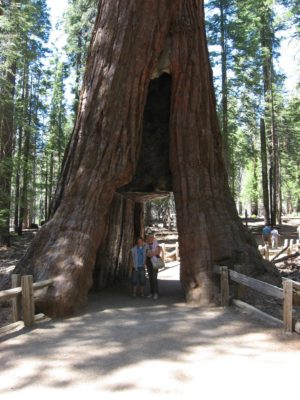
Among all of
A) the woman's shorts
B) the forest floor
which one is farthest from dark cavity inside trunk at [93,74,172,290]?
the forest floor

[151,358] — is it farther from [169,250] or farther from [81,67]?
[81,67]

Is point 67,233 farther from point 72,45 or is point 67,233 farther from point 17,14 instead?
point 72,45

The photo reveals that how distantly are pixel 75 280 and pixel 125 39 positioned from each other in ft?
19.5

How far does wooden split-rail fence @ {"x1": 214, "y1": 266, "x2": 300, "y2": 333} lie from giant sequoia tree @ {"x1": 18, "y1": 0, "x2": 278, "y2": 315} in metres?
0.51

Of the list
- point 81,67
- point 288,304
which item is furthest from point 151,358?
point 81,67

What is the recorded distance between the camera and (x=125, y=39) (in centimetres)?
1124

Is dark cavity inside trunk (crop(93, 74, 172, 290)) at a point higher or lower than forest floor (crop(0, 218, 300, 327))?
higher

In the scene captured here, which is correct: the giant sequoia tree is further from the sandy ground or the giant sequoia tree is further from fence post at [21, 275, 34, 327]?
the sandy ground

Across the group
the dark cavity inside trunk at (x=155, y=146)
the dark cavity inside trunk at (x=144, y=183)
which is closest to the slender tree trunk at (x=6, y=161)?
the dark cavity inside trunk at (x=144, y=183)

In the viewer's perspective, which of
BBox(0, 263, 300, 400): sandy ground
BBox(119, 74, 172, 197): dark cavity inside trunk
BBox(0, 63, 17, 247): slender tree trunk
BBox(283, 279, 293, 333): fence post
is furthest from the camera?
BBox(0, 63, 17, 247): slender tree trunk

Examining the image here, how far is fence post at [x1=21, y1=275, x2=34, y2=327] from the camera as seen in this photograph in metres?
7.98

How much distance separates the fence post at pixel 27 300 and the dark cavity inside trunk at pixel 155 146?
5.88 meters

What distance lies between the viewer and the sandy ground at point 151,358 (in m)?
4.86

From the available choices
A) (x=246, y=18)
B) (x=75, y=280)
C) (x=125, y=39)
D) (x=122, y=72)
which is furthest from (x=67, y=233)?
(x=246, y=18)
